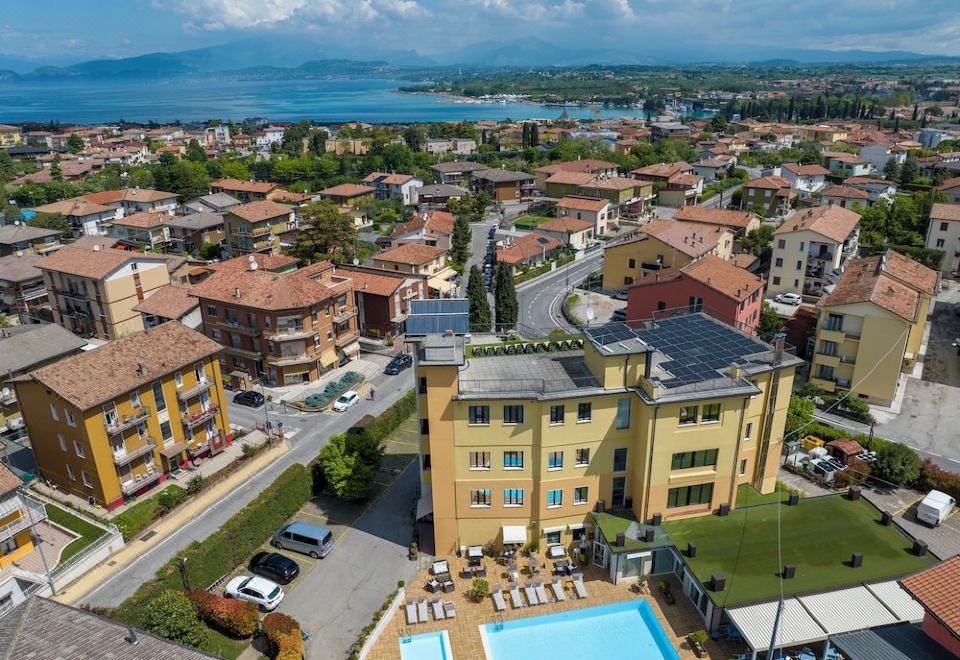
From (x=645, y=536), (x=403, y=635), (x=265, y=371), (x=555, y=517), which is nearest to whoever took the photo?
(x=403, y=635)

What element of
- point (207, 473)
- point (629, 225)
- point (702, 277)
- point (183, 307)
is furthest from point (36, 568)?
point (629, 225)

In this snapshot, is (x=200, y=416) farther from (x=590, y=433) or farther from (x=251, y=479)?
(x=590, y=433)

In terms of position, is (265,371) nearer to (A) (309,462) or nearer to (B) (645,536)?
(A) (309,462)

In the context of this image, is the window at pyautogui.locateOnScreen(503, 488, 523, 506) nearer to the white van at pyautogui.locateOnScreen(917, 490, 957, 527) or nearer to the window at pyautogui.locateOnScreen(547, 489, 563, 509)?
the window at pyautogui.locateOnScreen(547, 489, 563, 509)

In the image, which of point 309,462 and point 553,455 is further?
point 309,462

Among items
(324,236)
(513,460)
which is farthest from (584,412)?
(324,236)

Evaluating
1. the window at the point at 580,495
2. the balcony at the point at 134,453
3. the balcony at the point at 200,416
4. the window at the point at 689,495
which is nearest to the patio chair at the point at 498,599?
the window at the point at 580,495

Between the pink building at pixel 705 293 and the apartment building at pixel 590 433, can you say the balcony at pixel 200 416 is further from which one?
the pink building at pixel 705 293

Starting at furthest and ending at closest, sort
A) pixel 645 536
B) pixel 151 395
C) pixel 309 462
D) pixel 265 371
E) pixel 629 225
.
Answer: pixel 629 225, pixel 265 371, pixel 309 462, pixel 151 395, pixel 645 536
